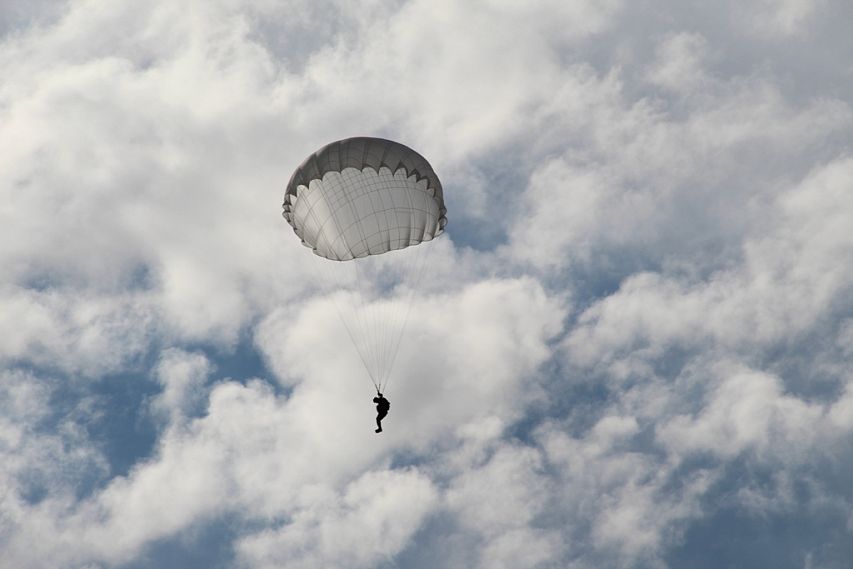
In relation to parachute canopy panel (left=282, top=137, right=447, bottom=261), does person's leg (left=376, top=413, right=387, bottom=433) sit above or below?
below

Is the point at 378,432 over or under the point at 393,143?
under

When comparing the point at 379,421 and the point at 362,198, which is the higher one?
the point at 362,198

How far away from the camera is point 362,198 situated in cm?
5994

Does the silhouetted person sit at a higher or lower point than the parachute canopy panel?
lower

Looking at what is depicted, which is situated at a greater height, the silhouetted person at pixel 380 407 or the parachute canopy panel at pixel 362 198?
the parachute canopy panel at pixel 362 198

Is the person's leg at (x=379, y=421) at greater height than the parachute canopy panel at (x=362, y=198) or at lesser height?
lesser

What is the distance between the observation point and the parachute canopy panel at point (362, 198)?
59656 millimetres

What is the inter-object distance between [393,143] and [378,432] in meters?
15.8

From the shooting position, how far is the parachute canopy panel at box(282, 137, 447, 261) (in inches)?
2349

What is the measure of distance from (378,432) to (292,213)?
43.4 feet

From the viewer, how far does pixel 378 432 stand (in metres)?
58.7

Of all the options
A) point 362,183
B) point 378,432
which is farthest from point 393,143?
point 378,432

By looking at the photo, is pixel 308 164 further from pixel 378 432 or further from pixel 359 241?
pixel 378 432

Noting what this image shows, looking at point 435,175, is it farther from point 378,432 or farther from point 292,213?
point 378,432
